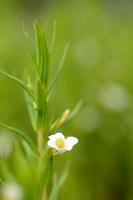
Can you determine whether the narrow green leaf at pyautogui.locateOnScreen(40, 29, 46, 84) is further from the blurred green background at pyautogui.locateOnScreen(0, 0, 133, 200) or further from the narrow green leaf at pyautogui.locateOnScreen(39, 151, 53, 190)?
the narrow green leaf at pyautogui.locateOnScreen(39, 151, 53, 190)

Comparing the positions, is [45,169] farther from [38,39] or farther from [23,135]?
[38,39]

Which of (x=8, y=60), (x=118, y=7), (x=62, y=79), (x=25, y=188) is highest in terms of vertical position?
(x=25, y=188)

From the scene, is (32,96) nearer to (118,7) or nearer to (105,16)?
(105,16)

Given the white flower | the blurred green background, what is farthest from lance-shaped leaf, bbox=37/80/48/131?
the blurred green background

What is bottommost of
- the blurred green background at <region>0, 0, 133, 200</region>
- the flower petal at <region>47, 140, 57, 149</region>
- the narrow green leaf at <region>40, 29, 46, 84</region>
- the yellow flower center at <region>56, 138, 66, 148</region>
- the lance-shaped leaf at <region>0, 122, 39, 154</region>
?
the blurred green background at <region>0, 0, 133, 200</region>

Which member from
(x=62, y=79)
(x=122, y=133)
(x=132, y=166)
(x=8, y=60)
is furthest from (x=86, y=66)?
(x=132, y=166)

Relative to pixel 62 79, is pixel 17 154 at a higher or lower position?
higher

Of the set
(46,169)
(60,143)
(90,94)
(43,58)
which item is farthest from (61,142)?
(90,94)
